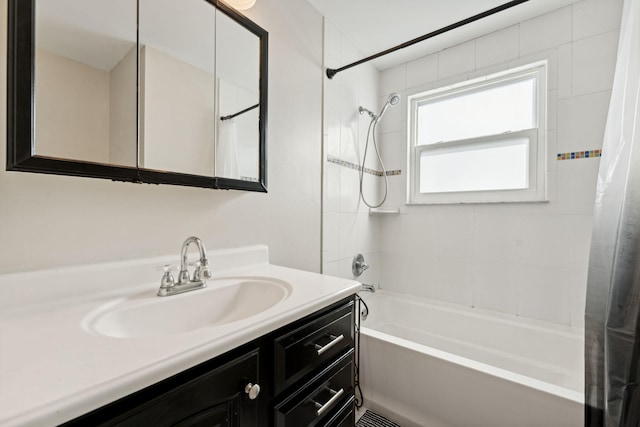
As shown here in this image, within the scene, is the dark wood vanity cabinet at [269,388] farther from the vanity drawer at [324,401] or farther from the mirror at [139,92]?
the mirror at [139,92]

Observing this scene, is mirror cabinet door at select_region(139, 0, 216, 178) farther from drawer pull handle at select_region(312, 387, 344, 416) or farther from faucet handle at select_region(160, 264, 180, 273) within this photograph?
drawer pull handle at select_region(312, 387, 344, 416)

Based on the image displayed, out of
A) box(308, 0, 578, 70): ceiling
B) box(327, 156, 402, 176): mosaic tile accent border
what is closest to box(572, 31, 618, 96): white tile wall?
box(308, 0, 578, 70): ceiling

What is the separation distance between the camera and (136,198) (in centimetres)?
98

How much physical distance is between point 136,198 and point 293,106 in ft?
3.20

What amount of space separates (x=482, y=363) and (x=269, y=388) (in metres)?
1.21

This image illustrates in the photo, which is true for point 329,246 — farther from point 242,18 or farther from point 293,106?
point 242,18

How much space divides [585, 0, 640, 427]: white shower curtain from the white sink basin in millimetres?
1084

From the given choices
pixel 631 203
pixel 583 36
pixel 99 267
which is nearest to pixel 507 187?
pixel 583 36

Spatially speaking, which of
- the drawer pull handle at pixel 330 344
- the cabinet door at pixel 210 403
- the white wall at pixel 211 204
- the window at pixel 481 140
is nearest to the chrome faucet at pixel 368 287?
the white wall at pixel 211 204

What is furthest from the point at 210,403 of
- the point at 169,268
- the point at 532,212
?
the point at 532,212

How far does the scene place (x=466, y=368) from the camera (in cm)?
125

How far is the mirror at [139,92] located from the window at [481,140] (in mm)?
1480

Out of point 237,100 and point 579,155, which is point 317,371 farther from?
point 579,155

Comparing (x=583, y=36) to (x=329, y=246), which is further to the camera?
(x=329, y=246)
